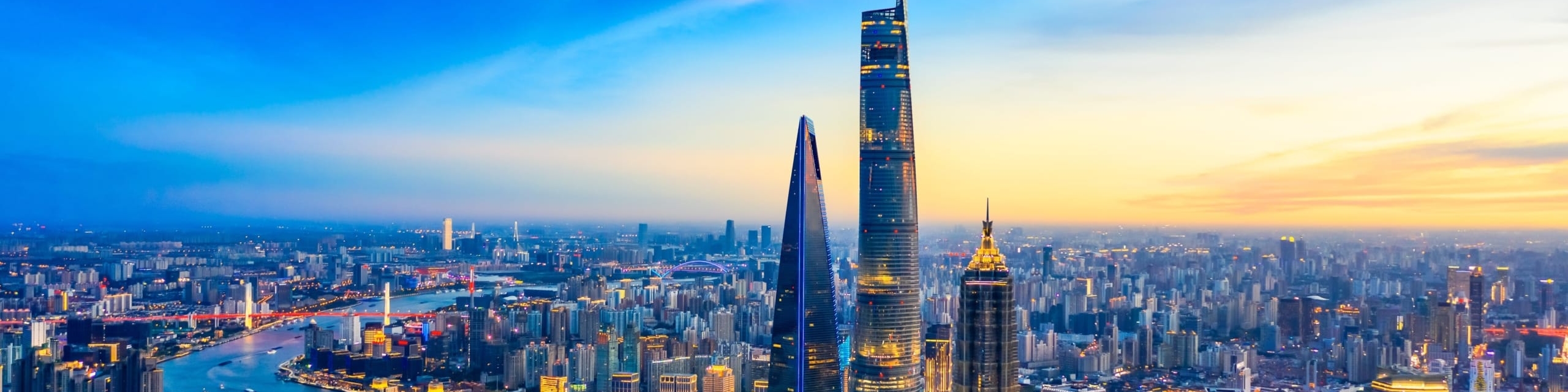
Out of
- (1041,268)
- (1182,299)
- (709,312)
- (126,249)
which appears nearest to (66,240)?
(126,249)

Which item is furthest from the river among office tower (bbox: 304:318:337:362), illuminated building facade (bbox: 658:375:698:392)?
illuminated building facade (bbox: 658:375:698:392)

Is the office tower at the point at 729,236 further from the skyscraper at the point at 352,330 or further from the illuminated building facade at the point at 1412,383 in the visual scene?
the illuminated building facade at the point at 1412,383

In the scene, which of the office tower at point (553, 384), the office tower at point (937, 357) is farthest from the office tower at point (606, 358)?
the office tower at point (937, 357)

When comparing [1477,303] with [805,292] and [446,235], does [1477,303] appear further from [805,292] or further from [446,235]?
[446,235]

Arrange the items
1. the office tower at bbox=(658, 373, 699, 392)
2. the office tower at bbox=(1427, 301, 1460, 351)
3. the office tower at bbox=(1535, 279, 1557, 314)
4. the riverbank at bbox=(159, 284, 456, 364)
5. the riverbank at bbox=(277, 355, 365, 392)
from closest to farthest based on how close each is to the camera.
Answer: the office tower at bbox=(1535, 279, 1557, 314) → the office tower at bbox=(1427, 301, 1460, 351) → the office tower at bbox=(658, 373, 699, 392) → the riverbank at bbox=(277, 355, 365, 392) → the riverbank at bbox=(159, 284, 456, 364)

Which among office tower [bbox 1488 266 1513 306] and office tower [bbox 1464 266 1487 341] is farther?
office tower [bbox 1464 266 1487 341]

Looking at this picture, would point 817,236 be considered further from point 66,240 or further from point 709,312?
point 66,240

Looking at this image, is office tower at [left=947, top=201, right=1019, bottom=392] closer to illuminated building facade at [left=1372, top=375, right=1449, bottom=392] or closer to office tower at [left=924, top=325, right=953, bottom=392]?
office tower at [left=924, top=325, right=953, bottom=392]
